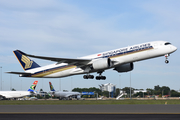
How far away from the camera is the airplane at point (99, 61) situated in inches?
1538

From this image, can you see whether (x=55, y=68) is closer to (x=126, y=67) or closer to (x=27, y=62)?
(x=27, y=62)

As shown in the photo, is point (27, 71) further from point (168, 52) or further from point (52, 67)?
point (168, 52)

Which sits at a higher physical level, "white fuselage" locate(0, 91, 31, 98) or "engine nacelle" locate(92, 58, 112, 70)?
"engine nacelle" locate(92, 58, 112, 70)

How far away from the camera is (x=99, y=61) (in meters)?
42.3

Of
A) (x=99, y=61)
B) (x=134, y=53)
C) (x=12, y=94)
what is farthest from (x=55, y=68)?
(x=12, y=94)

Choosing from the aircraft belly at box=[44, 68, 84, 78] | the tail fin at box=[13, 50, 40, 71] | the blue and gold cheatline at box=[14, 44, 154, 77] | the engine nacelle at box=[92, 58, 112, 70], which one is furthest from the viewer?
the tail fin at box=[13, 50, 40, 71]

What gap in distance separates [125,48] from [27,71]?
24.2 metres

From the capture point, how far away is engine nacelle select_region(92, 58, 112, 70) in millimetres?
41391

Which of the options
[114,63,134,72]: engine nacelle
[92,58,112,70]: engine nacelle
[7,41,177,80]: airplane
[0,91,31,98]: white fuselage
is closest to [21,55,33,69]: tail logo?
[7,41,177,80]: airplane

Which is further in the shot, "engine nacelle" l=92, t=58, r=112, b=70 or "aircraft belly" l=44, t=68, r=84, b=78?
"aircraft belly" l=44, t=68, r=84, b=78

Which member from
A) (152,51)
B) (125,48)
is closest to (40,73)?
(125,48)

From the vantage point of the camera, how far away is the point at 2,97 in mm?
88875

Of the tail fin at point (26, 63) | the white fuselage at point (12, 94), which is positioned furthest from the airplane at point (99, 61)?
the white fuselage at point (12, 94)

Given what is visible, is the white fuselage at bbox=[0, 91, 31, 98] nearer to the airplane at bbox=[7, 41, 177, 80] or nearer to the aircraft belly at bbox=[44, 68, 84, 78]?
the airplane at bbox=[7, 41, 177, 80]
